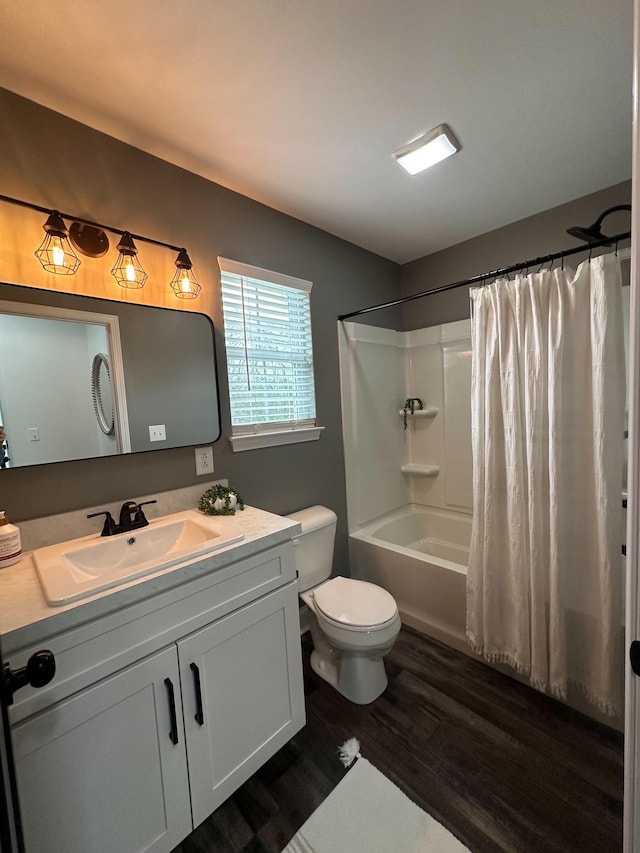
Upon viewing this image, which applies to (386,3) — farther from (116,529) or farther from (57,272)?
(116,529)

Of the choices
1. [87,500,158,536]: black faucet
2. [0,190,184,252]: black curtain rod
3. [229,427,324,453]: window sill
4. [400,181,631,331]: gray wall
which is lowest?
[87,500,158,536]: black faucet

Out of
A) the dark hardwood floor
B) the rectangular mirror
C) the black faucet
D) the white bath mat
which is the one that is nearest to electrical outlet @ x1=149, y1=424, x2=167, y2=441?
the rectangular mirror

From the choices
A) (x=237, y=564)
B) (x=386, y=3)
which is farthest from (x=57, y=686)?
(x=386, y=3)

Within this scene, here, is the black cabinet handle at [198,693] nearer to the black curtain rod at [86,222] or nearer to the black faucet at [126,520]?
the black faucet at [126,520]

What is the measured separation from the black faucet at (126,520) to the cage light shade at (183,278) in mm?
953

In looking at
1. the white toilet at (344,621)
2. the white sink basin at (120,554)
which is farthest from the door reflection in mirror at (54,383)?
the white toilet at (344,621)

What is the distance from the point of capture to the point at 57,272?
1.25m

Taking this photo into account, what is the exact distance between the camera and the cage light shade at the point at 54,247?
1202mm

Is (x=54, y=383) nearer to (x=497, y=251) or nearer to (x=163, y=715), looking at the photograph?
(x=163, y=715)

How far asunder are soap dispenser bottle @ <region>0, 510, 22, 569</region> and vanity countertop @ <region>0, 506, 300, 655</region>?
2cm

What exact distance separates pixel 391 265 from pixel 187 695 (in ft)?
9.65

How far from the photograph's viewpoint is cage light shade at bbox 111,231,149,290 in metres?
1.36

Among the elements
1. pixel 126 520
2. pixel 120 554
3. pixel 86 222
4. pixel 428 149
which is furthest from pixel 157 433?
pixel 428 149

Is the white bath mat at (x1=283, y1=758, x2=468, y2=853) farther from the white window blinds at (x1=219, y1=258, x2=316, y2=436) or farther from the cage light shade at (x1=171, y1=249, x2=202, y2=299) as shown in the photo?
the cage light shade at (x1=171, y1=249, x2=202, y2=299)
